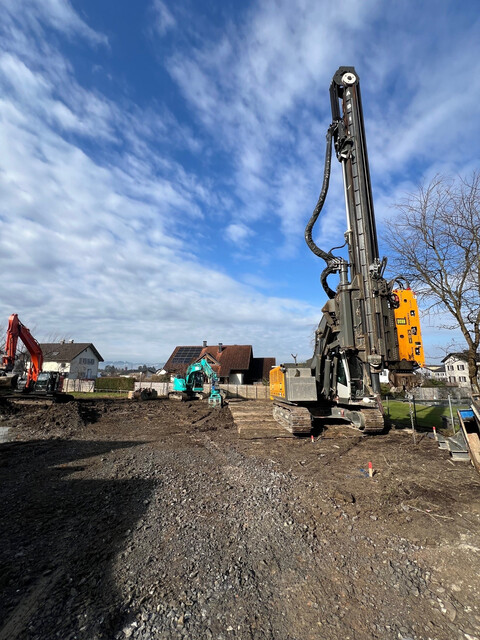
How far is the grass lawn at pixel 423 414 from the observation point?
548 inches

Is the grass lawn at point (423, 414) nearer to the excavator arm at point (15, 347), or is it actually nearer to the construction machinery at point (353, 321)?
the construction machinery at point (353, 321)

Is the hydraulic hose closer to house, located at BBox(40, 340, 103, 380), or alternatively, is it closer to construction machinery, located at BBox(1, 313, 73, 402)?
construction machinery, located at BBox(1, 313, 73, 402)

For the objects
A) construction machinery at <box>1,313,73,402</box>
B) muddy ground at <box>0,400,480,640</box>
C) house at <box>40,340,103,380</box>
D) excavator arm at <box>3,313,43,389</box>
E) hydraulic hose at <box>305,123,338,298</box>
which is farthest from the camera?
house at <box>40,340,103,380</box>

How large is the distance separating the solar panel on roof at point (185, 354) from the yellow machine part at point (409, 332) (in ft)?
139

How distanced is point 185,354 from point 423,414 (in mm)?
38447

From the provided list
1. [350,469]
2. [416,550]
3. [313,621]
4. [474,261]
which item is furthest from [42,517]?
[474,261]

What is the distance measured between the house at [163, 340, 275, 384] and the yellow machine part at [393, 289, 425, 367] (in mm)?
34576

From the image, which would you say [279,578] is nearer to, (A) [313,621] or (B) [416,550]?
(A) [313,621]

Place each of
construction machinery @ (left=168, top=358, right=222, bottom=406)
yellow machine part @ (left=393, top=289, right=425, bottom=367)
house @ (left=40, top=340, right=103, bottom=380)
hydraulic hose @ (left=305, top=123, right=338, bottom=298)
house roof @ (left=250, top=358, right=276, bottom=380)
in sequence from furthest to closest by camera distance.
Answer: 1. house @ (left=40, top=340, right=103, bottom=380)
2. house roof @ (left=250, top=358, right=276, bottom=380)
3. construction machinery @ (left=168, top=358, right=222, bottom=406)
4. hydraulic hose @ (left=305, top=123, right=338, bottom=298)
5. yellow machine part @ (left=393, top=289, right=425, bottom=367)

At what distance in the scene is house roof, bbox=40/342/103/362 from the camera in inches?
2179

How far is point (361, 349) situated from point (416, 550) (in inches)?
224

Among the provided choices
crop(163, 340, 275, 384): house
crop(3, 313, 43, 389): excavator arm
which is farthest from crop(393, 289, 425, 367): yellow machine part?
crop(163, 340, 275, 384): house

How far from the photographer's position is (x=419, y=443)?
30.0ft

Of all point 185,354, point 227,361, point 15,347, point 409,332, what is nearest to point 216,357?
point 227,361
